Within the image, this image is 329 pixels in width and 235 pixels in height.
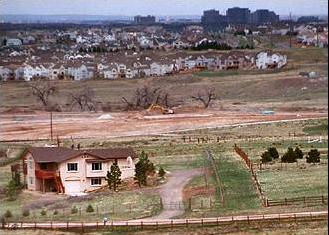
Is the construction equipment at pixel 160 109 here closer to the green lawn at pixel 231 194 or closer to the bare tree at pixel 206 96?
the bare tree at pixel 206 96

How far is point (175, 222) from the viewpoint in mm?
7871

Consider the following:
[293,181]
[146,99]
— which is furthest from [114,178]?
[146,99]

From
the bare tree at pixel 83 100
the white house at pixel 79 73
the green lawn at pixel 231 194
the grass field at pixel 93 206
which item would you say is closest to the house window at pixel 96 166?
the grass field at pixel 93 206

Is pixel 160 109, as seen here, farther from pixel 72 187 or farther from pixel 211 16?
pixel 72 187

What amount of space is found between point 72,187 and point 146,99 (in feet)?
39.6

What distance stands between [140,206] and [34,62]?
797 inches

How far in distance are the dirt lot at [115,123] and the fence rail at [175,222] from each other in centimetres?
745

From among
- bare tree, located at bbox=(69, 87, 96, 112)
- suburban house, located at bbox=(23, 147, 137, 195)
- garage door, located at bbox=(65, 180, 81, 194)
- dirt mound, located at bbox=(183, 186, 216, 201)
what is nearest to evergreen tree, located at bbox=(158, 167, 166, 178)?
suburban house, located at bbox=(23, 147, 137, 195)

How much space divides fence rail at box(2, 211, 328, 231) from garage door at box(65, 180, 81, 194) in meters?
1.99

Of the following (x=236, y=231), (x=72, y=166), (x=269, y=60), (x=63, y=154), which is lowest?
(x=236, y=231)

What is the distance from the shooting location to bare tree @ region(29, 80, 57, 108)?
72.9ft

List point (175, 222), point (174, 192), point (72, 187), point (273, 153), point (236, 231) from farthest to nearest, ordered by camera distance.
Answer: point (273, 153) < point (72, 187) < point (174, 192) < point (175, 222) < point (236, 231)

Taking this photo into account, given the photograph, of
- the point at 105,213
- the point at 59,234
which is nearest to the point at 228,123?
the point at 105,213

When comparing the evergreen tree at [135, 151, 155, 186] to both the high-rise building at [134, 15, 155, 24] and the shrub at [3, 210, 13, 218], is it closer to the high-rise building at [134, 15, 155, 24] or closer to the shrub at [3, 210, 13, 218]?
the shrub at [3, 210, 13, 218]
